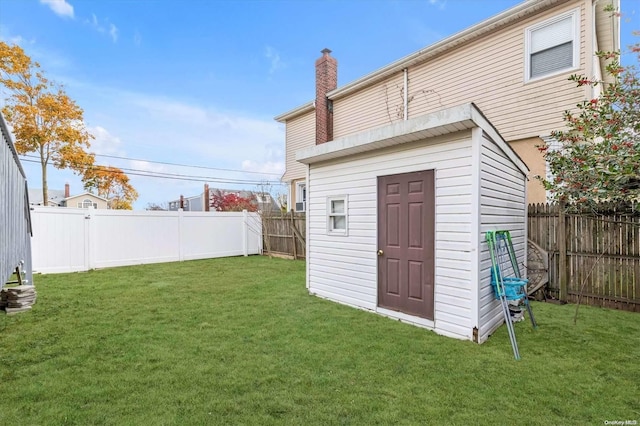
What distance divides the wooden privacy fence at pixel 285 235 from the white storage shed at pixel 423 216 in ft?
16.5

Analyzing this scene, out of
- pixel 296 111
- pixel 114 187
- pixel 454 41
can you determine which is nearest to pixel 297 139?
pixel 296 111

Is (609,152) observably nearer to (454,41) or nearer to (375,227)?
(375,227)

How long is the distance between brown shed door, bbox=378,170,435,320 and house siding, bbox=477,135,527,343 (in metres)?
0.61

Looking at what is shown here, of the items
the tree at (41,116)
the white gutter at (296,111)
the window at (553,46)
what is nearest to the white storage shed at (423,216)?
the window at (553,46)

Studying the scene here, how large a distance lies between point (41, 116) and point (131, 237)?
10627 millimetres

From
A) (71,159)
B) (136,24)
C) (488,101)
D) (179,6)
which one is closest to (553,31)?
(488,101)

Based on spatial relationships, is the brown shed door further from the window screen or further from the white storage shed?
the window screen

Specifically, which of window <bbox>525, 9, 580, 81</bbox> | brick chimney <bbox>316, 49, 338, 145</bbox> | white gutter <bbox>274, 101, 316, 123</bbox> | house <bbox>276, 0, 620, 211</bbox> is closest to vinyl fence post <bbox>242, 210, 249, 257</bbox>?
brick chimney <bbox>316, 49, 338, 145</bbox>

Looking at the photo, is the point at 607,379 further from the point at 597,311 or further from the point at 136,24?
the point at 136,24

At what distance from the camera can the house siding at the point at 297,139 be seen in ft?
43.8

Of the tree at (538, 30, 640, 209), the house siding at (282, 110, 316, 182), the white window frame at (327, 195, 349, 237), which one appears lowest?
the white window frame at (327, 195, 349, 237)

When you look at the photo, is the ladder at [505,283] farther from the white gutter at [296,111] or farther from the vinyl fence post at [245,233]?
the vinyl fence post at [245,233]

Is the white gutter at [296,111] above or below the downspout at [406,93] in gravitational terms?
above

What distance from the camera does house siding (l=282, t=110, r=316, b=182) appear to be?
525 inches
